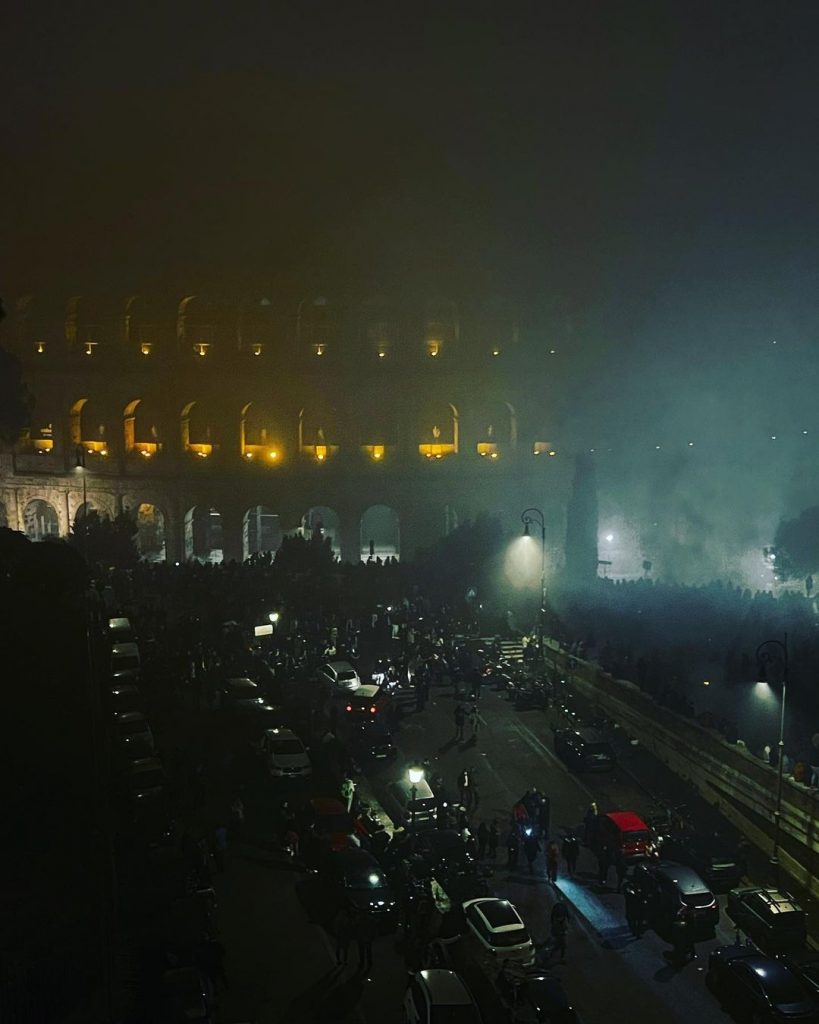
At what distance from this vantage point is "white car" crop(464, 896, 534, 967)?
12.7 meters

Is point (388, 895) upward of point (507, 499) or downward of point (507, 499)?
downward

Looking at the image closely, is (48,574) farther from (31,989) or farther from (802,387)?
(802,387)

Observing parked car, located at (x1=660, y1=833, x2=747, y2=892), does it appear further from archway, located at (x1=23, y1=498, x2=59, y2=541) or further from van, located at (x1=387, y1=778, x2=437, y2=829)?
archway, located at (x1=23, y1=498, x2=59, y2=541)

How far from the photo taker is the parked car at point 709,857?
15.5 metres

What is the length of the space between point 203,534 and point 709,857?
144ft

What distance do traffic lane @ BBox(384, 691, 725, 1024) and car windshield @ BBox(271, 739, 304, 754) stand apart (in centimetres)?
303

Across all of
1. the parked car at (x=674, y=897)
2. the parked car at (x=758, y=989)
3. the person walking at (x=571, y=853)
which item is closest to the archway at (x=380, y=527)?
the person walking at (x=571, y=853)

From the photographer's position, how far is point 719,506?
55250 millimetres

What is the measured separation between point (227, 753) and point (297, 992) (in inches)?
376

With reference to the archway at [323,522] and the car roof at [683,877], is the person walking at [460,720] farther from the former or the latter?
the archway at [323,522]

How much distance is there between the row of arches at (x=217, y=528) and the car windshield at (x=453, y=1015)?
3969cm

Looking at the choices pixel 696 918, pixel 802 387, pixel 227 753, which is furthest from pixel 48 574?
pixel 802 387

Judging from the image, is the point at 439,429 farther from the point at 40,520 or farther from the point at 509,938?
the point at 509,938

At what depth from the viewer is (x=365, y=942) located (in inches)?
499
